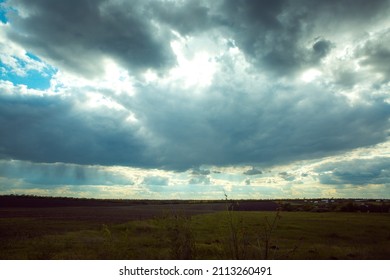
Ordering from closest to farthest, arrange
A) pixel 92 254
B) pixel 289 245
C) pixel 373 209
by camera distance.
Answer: pixel 92 254 → pixel 289 245 → pixel 373 209

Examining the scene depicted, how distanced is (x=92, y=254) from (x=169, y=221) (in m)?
7.47

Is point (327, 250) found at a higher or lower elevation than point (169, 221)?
lower

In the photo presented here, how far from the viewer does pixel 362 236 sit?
77.5 ft

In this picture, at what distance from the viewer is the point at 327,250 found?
1719cm
